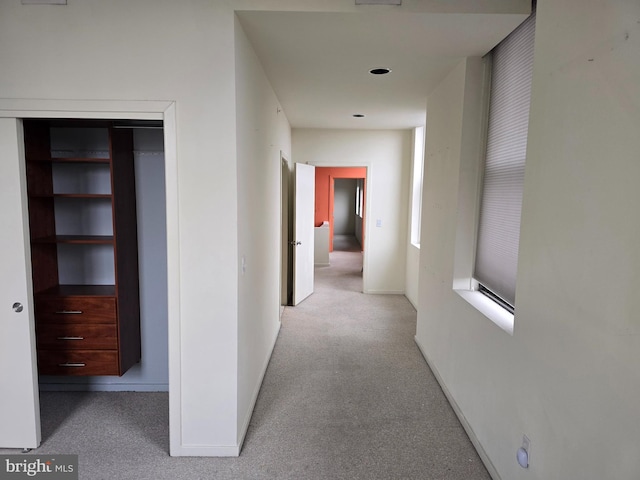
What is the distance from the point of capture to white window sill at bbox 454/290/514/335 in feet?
7.16

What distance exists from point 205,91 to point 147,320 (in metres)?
1.78

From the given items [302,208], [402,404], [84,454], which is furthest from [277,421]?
[302,208]

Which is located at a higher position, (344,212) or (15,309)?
(344,212)

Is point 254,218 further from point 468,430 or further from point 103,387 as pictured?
point 468,430

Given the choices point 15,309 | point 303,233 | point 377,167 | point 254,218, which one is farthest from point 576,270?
point 377,167

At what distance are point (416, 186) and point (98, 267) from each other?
4.27 metres

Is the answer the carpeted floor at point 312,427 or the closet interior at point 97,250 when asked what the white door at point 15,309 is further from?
the closet interior at point 97,250

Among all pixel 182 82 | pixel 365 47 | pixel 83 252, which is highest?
pixel 365 47

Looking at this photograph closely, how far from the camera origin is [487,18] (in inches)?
85.0

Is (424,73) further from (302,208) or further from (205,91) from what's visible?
(302,208)

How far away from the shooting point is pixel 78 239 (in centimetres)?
266

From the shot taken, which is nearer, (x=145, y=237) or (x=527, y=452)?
(x=527, y=452)

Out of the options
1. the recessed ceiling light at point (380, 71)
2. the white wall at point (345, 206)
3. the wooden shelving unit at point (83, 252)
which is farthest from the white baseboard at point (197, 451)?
the white wall at point (345, 206)

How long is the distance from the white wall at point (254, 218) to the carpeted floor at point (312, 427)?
0.78 feet
